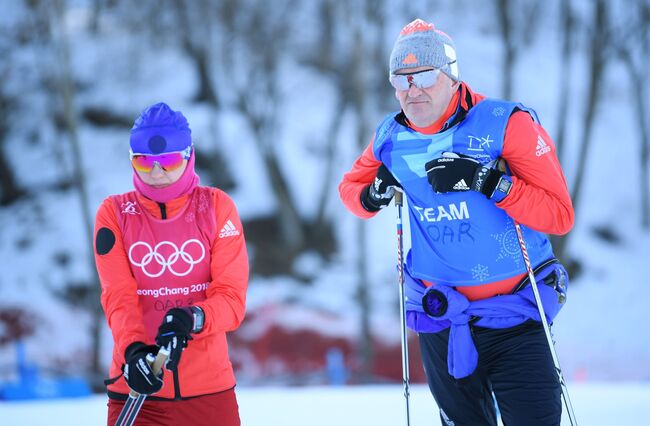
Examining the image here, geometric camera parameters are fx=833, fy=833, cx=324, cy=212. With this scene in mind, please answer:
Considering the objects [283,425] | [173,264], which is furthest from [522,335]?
[283,425]

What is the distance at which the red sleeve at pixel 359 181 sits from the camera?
3.44 meters

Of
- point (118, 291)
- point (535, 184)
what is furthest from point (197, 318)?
point (535, 184)

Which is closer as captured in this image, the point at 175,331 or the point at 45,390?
the point at 175,331

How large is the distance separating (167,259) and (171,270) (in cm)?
4

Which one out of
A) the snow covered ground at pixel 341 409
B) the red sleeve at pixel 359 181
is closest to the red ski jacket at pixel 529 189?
the red sleeve at pixel 359 181

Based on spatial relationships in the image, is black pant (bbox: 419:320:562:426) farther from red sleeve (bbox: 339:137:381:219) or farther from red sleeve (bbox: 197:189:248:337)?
red sleeve (bbox: 197:189:248:337)

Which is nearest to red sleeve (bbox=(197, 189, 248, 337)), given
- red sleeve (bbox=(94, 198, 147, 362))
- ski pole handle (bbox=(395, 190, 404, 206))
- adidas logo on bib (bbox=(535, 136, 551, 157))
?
red sleeve (bbox=(94, 198, 147, 362))

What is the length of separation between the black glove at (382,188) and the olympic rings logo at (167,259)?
719 mm

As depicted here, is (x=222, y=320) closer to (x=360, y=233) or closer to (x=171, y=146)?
(x=171, y=146)

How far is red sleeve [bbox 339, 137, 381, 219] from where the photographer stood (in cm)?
344

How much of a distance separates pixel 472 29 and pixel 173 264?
894 inches

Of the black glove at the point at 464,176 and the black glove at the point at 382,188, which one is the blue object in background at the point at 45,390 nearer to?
the black glove at the point at 382,188

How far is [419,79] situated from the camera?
3094mm

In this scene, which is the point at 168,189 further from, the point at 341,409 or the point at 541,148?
the point at 341,409
